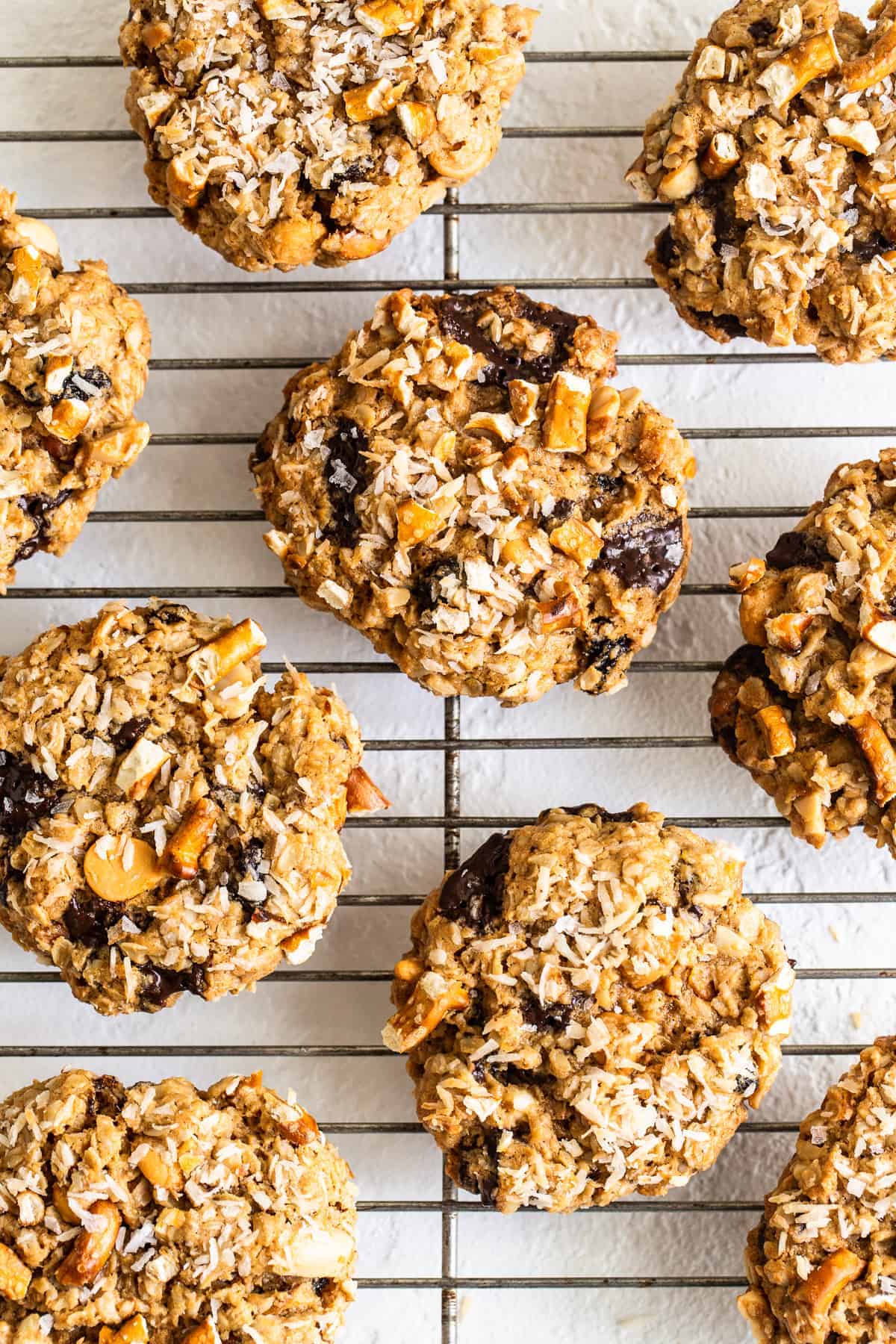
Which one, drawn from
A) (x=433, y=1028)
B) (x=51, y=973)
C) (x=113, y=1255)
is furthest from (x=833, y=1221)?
(x=51, y=973)

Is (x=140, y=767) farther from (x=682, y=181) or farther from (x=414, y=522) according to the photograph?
(x=682, y=181)

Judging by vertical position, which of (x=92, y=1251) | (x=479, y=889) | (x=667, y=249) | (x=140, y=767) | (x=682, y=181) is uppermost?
(x=682, y=181)

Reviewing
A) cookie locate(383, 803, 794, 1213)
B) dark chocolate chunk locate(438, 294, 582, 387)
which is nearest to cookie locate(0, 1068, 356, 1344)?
cookie locate(383, 803, 794, 1213)

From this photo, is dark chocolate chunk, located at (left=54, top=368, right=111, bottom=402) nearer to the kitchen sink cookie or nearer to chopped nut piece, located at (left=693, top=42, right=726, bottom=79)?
the kitchen sink cookie

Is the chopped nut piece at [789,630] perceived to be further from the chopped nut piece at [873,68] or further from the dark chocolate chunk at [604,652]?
the chopped nut piece at [873,68]

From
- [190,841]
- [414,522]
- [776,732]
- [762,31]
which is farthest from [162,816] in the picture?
[762,31]
